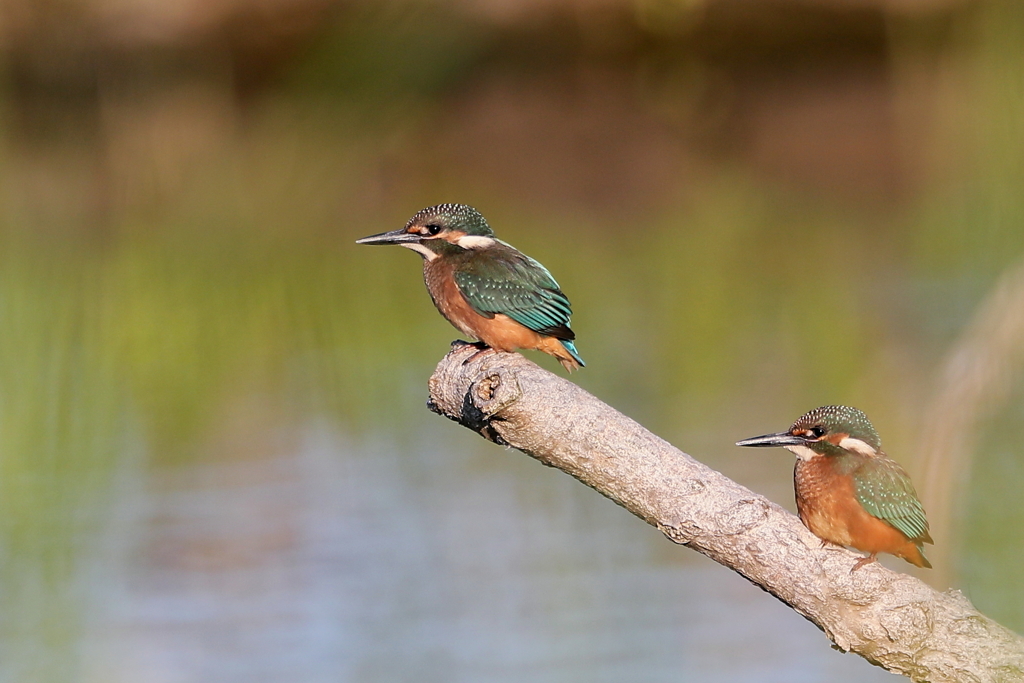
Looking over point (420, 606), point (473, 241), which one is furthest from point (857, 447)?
point (420, 606)

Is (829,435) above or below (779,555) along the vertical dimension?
above

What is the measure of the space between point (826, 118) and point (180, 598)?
11928mm

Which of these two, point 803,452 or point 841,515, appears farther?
point 803,452

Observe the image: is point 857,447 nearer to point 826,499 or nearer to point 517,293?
point 826,499

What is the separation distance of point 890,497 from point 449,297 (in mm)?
1300

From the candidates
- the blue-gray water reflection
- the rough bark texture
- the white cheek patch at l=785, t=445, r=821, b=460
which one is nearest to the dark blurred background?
the rough bark texture

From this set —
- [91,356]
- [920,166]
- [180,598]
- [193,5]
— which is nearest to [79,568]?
[91,356]

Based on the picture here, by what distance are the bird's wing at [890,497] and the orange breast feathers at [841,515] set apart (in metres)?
0.02

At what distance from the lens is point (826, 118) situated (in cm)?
1547

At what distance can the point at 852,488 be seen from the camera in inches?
78.3

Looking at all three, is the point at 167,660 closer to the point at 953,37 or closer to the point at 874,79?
the point at 953,37

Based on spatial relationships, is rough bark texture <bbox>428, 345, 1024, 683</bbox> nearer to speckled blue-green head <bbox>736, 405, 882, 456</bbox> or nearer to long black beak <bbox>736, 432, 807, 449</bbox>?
long black beak <bbox>736, 432, 807, 449</bbox>

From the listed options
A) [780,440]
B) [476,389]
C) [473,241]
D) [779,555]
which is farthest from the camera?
[473,241]

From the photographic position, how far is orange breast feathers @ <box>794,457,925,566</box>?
5.99 ft
